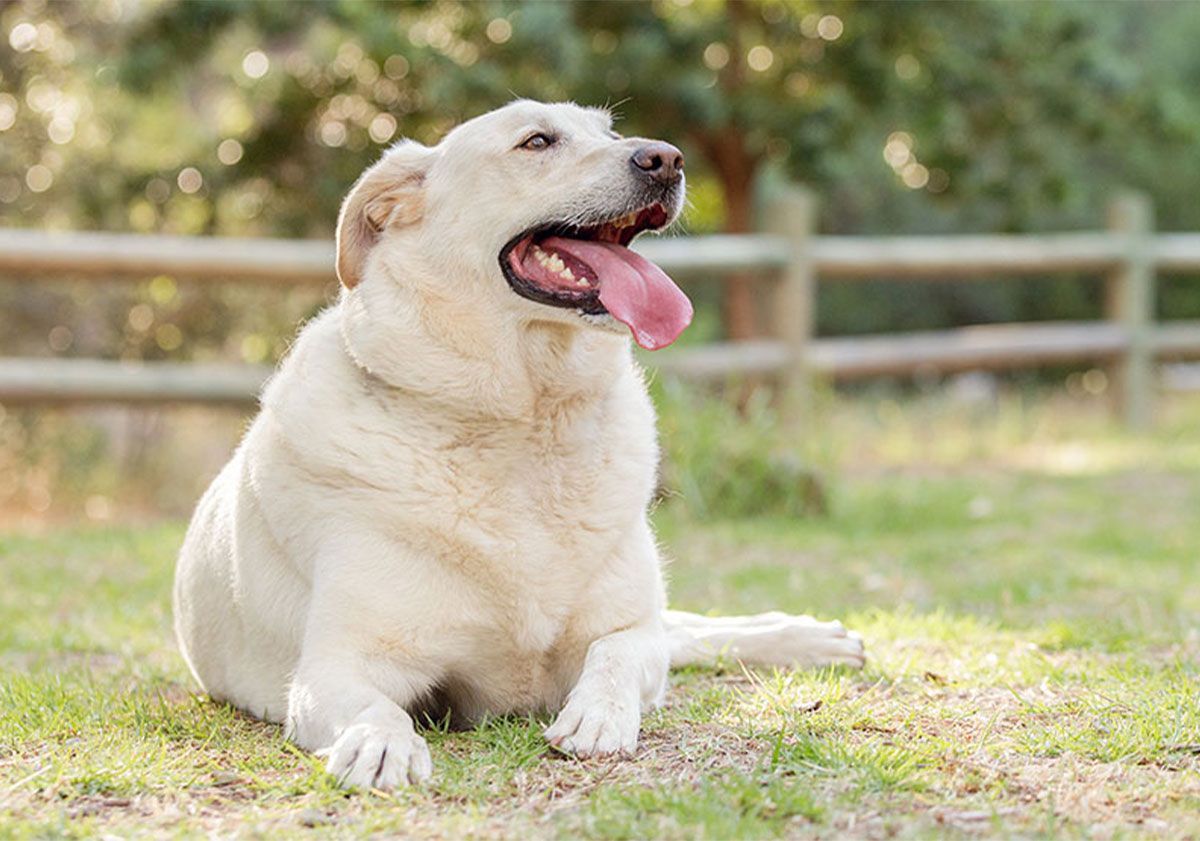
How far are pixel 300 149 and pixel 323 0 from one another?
1619 mm

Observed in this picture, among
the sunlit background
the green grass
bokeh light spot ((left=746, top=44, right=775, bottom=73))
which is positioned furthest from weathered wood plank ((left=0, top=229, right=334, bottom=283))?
bokeh light spot ((left=746, top=44, right=775, bottom=73))

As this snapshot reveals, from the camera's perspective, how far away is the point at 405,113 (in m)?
10.3

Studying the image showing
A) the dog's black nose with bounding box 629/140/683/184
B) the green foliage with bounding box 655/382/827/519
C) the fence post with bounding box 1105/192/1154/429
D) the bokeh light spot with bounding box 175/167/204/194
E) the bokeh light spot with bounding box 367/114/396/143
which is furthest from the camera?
the fence post with bounding box 1105/192/1154/429

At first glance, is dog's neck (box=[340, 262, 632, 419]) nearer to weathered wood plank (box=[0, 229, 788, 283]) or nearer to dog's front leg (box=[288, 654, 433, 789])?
dog's front leg (box=[288, 654, 433, 789])

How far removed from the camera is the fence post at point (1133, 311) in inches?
434

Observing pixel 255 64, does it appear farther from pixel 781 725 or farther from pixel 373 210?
pixel 781 725

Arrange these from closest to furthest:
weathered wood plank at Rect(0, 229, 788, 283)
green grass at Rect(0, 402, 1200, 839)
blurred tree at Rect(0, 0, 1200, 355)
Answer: green grass at Rect(0, 402, 1200, 839) → weathered wood plank at Rect(0, 229, 788, 283) → blurred tree at Rect(0, 0, 1200, 355)

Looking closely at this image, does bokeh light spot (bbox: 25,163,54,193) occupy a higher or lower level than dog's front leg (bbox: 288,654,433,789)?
higher

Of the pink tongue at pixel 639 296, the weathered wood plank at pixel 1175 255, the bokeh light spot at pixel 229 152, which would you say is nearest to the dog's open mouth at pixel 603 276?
the pink tongue at pixel 639 296

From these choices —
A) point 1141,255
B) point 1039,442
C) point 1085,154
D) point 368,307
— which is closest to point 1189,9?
point 1085,154

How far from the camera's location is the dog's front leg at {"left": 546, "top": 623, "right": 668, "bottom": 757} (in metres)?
2.85

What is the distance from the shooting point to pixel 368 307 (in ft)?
10.7

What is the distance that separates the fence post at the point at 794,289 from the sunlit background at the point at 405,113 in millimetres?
544

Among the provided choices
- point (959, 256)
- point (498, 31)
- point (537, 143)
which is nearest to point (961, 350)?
point (959, 256)
